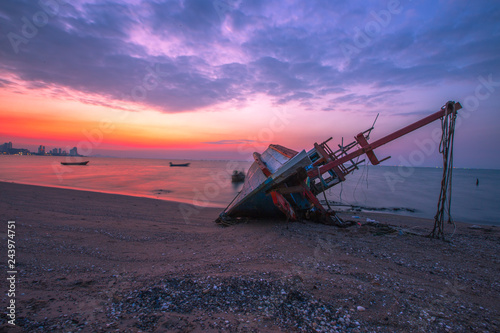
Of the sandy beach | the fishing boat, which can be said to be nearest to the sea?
the fishing boat

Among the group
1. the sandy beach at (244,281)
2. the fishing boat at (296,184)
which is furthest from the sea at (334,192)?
the sandy beach at (244,281)

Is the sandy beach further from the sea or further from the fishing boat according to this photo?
the sea

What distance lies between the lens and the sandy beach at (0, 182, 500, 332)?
3.11m

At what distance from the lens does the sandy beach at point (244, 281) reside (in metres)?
3.11

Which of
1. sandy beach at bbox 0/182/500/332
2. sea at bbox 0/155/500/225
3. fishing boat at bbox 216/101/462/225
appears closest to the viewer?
sandy beach at bbox 0/182/500/332

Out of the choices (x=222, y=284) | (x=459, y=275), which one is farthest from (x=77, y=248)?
(x=459, y=275)

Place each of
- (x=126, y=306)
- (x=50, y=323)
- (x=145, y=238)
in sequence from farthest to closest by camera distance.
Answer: (x=145, y=238) < (x=126, y=306) < (x=50, y=323)

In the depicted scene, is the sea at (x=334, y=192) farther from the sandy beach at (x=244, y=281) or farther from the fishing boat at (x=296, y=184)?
the sandy beach at (x=244, y=281)

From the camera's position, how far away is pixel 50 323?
9.44 feet

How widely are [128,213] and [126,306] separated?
800 centimetres

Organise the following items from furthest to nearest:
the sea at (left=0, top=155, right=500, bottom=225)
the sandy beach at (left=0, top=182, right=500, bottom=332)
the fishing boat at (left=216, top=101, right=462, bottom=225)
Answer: the sea at (left=0, top=155, right=500, bottom=225) → the fishing boat at (left=216, top=101, right=462, bottom=225) → the sandy beach at (left=0, top=182, right=500, bottom=332)

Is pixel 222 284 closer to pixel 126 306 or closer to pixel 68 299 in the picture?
pixel 126 306

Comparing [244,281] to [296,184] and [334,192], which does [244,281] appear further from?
[334,192]

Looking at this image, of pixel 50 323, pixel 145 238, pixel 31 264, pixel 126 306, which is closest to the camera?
pixel 50 323
